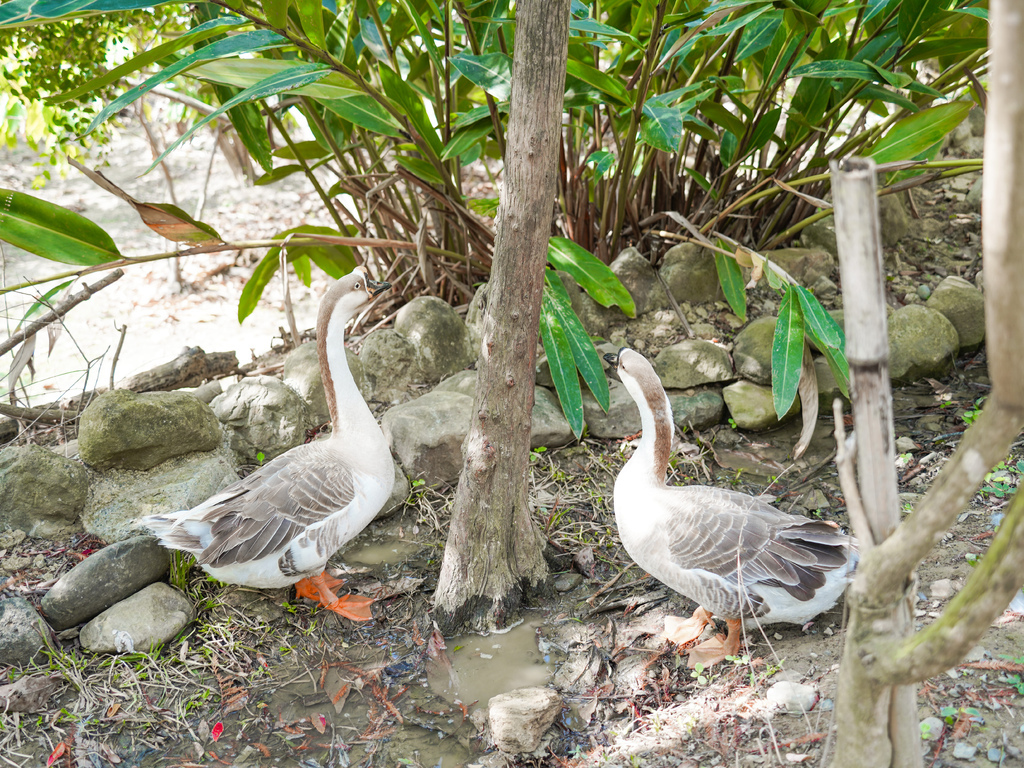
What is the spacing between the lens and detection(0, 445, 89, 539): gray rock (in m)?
3.65

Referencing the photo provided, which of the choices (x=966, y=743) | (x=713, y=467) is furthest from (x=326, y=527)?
(x=966, y=743)

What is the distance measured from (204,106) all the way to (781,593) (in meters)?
5.30

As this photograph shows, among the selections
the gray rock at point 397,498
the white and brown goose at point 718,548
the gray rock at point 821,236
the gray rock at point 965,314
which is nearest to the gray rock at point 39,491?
the gray rock at point 397,498

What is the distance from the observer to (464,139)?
421cm

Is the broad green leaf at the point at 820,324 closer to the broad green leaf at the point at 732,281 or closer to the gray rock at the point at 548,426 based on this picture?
the broad green leaf at the point at 732,281

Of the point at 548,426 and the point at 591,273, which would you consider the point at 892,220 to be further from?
the point at 548,426

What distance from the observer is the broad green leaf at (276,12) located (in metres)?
3.05

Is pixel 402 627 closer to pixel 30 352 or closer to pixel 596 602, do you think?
pixel 596 602

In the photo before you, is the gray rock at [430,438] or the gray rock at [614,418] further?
the gray rock at [614,418]

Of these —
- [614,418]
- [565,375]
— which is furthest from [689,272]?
[565,375]

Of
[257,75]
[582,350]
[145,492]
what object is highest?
[257,75]

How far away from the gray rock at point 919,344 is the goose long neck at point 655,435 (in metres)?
2.40

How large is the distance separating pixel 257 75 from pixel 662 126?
2.09 m

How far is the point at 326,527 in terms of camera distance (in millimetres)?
3459
